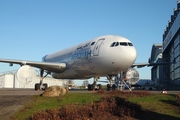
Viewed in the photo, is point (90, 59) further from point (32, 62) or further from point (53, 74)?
point (53, 74)

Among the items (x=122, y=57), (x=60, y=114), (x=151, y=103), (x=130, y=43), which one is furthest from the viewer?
(x=130, y=43)

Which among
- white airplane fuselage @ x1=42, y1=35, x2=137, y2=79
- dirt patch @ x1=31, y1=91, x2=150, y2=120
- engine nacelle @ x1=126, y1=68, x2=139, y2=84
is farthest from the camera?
engine nacelle @ x1=126, y1=68, x2=139, y2=84

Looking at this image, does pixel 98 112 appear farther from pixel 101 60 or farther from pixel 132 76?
pixel 132 76

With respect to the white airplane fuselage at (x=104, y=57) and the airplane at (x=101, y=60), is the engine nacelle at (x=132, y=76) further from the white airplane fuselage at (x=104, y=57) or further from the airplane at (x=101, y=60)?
the white airplane fuselage at (x=104, y=57)

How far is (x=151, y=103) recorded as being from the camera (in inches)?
466

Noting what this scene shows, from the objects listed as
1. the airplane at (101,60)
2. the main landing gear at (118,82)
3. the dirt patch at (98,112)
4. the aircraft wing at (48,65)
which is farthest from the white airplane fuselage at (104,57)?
the dirt patch at (98,112)

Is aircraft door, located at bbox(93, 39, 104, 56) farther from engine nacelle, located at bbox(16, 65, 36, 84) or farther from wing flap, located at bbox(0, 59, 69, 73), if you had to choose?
wing flap, located at bbox(0, 59, 69, 73)

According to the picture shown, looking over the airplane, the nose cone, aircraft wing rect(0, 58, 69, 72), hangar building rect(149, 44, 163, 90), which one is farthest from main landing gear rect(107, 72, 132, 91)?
hangar building rect(149, 44, 163, 90)

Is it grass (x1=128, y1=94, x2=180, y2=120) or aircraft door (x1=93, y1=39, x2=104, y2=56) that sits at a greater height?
aircraft door (x1=93, y1=39, x2=104, y2=56)

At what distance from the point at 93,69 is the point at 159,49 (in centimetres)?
7723

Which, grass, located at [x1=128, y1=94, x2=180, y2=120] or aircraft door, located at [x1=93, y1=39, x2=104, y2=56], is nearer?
grass, located at [x1=128, y1=94, x2=180, y2=120]

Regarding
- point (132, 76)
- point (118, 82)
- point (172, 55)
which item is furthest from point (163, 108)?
point (172, 55)

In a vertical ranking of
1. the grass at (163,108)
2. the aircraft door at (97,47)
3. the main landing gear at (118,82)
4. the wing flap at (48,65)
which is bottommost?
the grass at (163,108)

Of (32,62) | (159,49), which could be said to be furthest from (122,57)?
(159,49)
